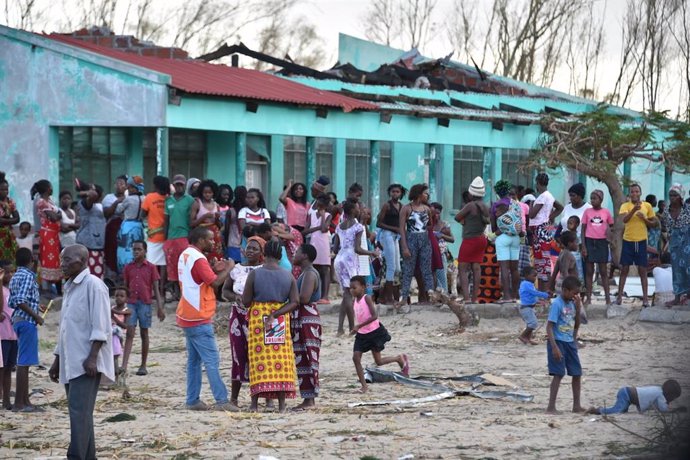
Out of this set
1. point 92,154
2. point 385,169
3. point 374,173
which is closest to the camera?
point 92,154

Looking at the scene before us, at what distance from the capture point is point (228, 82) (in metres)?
22.2

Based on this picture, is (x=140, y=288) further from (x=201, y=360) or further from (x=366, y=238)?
(x=366, y=238)

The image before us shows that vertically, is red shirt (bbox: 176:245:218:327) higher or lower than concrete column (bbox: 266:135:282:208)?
lower

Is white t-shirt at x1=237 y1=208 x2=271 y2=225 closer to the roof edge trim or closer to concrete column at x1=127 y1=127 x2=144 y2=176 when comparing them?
the roof edge trim

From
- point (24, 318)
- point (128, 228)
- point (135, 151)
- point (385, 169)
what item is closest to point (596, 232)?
point (128, 228)

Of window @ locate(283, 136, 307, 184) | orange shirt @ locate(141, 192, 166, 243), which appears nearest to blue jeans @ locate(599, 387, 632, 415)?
orange shirt @ locate(141, 192, 166, 243)

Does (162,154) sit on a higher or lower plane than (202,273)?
higher

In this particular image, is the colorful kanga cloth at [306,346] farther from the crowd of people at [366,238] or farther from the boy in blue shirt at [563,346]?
the crowd of people at [366,238]

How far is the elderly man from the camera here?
815 cm

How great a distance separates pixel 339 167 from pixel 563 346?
15.1 metres

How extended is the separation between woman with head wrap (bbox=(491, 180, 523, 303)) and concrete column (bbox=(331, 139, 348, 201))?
29.5 feet

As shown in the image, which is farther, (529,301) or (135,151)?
(135,151)

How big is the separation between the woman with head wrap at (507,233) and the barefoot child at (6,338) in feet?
22.8

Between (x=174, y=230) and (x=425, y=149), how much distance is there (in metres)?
10.9
